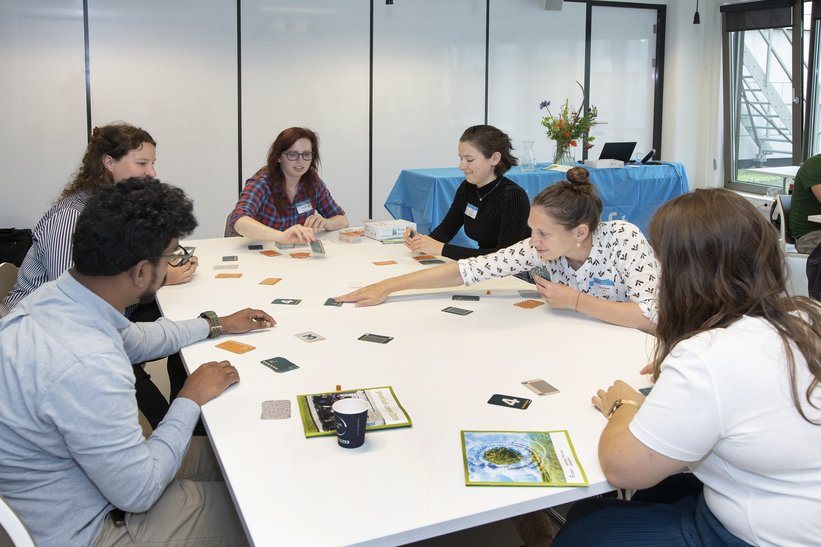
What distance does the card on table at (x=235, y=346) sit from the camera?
6.75 feet

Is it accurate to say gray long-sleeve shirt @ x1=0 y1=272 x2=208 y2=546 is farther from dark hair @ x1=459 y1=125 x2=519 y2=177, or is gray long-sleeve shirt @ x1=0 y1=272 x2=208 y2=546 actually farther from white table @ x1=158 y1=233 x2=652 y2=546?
dark hair @ x1=459 y1=125 x2=519 y2=177

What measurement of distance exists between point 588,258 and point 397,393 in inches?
40.5

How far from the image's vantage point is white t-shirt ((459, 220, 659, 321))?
2315 millimetres

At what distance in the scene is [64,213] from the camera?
103 inches

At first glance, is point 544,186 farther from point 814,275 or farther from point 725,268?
point 725,268

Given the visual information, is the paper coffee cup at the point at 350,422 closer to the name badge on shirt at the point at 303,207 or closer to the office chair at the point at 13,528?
the office chair at the point at 13,528

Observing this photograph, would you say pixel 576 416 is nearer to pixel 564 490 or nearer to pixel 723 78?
pixel 564 490

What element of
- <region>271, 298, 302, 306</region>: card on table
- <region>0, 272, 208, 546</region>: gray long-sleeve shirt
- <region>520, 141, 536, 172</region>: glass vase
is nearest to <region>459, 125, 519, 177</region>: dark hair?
<region>271, 298, 302, 306</region>: card on table

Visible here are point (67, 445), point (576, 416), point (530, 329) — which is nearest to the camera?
point (67, 445)

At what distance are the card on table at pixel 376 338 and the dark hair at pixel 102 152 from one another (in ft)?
4.49

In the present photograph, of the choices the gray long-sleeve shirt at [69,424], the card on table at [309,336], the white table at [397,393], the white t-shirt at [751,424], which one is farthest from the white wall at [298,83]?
the white t-shirt at [751,424]

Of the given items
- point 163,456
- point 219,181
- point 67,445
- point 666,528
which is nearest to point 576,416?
point 666,528

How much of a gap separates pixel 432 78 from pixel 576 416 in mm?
6117

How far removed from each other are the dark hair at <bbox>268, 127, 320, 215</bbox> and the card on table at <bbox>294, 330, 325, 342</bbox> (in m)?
1.75
